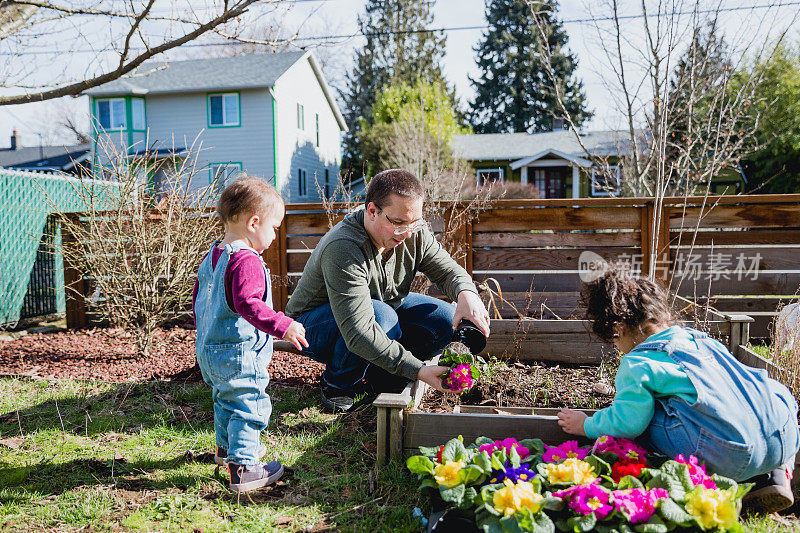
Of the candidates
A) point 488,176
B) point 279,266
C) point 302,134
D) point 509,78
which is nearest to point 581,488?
point 279,266

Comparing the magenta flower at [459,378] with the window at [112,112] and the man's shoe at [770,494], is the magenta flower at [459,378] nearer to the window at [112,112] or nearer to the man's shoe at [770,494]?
the man's shoe at [770,494]

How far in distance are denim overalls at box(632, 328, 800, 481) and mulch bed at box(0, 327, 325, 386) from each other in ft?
8.17

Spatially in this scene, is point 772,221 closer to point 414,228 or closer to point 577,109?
point 414,228

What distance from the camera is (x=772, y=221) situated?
17.3 feet

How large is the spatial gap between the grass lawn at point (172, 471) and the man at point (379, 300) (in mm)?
330

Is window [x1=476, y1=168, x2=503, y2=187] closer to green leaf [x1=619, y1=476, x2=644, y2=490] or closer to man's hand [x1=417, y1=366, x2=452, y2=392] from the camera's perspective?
man's hand [x1=417, y1=366, x2=452, y2=392]

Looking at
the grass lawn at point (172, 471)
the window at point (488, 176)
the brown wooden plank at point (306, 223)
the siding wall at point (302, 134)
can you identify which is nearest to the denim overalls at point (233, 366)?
the grass lawn at point (172, 471)

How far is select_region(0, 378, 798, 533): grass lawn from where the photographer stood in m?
2.24

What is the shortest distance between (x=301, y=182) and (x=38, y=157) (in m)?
15.5

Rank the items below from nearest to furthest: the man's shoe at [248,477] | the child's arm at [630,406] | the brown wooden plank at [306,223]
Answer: the child's arm at [630,406]
the man's shoe at [248,477]
the brown wooden plank at [306,223]

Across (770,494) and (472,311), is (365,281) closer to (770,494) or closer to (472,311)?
(472,311)

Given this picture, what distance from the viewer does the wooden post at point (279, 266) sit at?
5.96 metres

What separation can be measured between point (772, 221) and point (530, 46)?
1234 inches

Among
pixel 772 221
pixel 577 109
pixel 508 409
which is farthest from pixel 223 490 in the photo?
pixel 577 109
